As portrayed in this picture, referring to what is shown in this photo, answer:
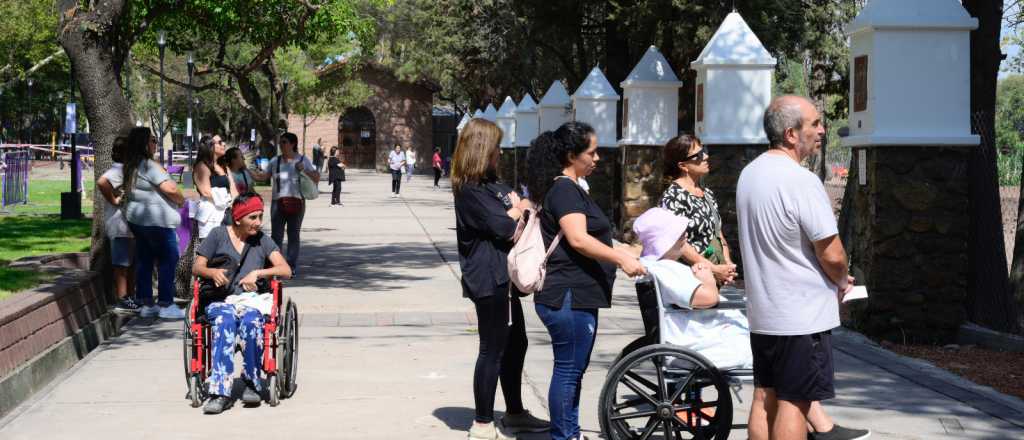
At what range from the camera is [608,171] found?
24188mm

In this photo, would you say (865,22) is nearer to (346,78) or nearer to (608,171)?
(608,171)

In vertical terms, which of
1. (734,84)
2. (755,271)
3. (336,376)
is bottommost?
(336,376)

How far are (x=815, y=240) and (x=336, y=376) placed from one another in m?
4.50

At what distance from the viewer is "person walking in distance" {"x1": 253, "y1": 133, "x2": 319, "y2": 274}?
14.7 metres

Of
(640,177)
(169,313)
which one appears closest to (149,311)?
(169,313)

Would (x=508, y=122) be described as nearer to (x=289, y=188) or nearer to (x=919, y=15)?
(x=289, y=188)

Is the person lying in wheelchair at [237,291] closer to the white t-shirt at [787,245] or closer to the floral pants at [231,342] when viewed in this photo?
the floral pants at [231,342]

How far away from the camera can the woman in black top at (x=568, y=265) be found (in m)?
6.16

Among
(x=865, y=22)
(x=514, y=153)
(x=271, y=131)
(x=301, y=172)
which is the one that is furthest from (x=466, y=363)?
(x=271, y=131)

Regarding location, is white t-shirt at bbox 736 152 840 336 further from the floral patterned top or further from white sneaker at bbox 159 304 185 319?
white sneaker at bbox 159 304 185 319

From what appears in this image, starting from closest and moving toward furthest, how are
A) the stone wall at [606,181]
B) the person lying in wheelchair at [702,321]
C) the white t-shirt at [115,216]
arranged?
the person lying in wheelchair at [702,321], the white t-shirt at [115,216], the stone wall at [606,181]

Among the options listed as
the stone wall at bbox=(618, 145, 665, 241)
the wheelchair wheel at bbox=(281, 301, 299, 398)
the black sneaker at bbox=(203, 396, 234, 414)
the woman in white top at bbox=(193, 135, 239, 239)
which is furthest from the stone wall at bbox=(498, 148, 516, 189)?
the black sneaker at bbox=(203, 396, 234, 414)

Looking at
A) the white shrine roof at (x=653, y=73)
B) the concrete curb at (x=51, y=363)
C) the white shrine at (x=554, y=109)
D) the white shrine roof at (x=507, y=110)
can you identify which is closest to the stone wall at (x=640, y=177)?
the white shrine roof at (x=653, y=73)

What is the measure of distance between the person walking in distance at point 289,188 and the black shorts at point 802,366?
394 inches
